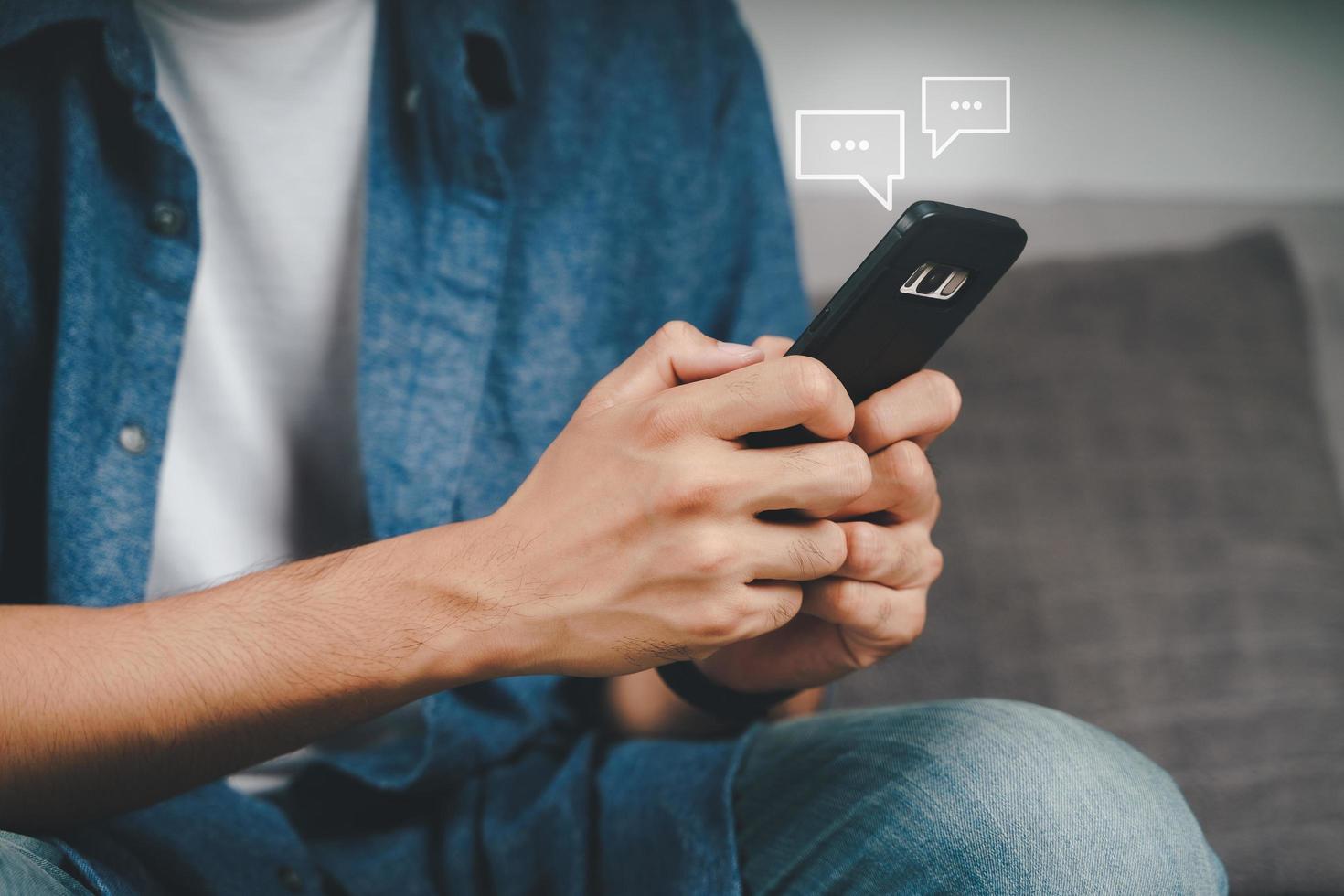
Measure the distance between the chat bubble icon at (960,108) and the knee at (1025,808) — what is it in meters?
0.32

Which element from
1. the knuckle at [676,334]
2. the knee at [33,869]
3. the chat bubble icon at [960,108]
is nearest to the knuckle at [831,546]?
the knuckle at [676,334]

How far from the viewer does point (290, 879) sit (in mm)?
538

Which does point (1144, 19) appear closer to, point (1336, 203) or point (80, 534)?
point (1336, 203)

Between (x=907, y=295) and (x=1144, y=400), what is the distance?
27.4 inches

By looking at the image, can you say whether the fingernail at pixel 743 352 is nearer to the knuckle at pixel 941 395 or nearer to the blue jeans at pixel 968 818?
the knuckle at pixel 941 395

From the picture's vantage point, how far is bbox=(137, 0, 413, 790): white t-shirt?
0.67 meters

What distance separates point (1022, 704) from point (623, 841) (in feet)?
0.83

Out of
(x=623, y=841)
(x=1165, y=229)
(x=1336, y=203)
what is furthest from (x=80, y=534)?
(x=1336, y=203)

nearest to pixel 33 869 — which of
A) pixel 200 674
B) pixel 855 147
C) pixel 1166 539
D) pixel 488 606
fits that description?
pixel 200 674

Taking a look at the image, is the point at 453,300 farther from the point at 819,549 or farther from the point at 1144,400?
the point at 1144,400

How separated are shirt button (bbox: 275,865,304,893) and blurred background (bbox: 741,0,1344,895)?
49 centimetres

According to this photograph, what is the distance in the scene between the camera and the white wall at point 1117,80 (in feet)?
2.71

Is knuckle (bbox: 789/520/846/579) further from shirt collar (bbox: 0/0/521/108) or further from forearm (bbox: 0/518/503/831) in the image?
shirt collar (bbox: 0/0/521/108)

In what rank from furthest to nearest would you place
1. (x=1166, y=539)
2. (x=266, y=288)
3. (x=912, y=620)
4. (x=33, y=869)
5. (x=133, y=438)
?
(x=1166, y=539), (x=266, y=288), (x=133, y=438), (x=912, y=620), (x=33, y=869)
